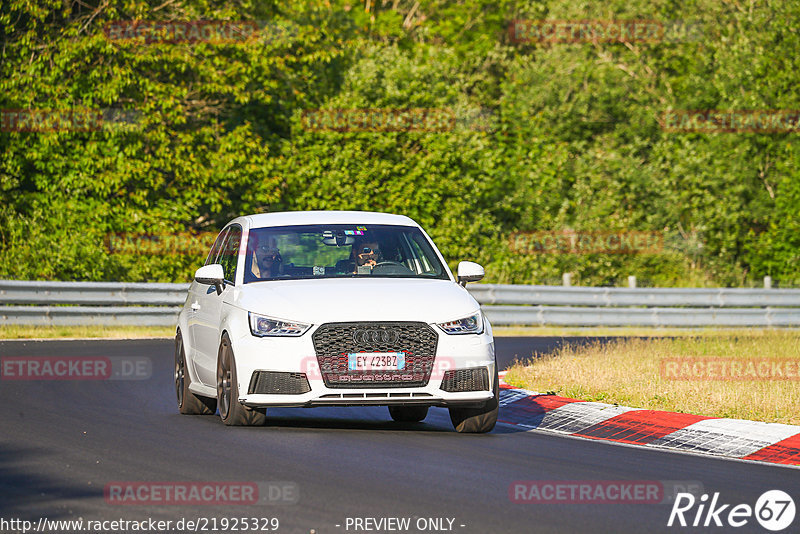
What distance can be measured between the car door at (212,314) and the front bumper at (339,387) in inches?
33.8

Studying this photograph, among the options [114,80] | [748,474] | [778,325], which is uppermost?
[114,80]

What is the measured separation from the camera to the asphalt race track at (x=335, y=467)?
→ 24.5 ft

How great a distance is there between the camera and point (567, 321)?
29.6 meters

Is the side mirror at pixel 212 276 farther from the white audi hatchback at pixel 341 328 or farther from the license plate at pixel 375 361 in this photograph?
the license plate at pixel 375 361

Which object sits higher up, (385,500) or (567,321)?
(385,500)

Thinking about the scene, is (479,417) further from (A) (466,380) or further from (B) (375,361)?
(B) (375,361)

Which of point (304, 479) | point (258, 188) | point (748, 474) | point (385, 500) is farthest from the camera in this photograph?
point (258, 188)

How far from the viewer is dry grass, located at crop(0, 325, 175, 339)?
24.0 metres

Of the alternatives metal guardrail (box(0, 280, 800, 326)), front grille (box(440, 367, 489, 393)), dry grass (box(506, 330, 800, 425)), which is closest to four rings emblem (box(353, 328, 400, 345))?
front grille (box(440, 367, 489, 393))

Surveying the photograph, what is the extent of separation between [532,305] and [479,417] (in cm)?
1988

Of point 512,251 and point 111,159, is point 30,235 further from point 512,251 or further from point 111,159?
point 512,251

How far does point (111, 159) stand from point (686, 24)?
24479 millimetres

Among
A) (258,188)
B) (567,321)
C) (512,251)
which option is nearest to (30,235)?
(258,188)

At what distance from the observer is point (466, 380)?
35.4 feet
